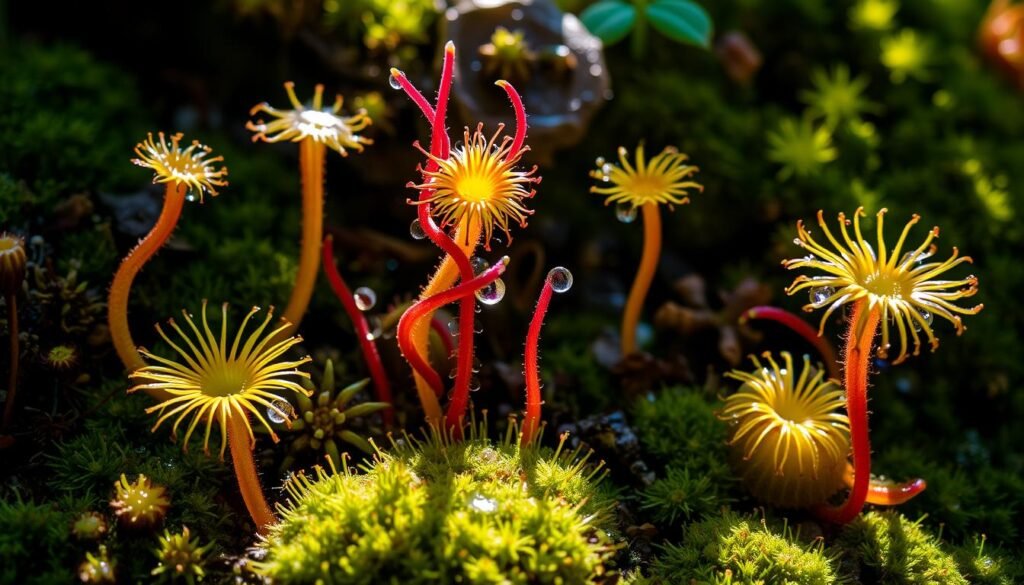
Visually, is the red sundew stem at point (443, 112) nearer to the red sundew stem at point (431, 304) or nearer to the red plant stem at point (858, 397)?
the red sundew stem at point (431, 304)

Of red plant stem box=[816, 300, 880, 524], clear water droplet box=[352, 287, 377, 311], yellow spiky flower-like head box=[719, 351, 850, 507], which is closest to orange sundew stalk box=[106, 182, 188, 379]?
clear water droplet box=[352, 287, 377, 311]

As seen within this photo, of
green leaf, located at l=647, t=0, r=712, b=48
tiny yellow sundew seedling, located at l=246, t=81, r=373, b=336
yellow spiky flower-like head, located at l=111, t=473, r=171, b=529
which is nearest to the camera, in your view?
yellow spiky flower-like head, located at l=111, t=473, r=171, b=529

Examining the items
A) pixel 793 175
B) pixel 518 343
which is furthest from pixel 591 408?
pixel 793 175

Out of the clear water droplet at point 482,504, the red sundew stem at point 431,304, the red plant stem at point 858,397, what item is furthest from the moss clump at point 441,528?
the red plant stem at point 858,397

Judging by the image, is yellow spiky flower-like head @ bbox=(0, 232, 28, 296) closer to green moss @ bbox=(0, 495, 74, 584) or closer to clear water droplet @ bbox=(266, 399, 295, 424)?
green moss @ bbox=(0, 495, 74, 584)

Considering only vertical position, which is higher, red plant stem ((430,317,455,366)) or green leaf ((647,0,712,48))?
green leaf ((647,0,712,48))

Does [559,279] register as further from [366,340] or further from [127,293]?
[127,293]

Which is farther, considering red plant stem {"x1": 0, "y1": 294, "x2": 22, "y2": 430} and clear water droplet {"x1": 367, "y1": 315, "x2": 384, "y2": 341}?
clear water droplet {"x1": 367, "y1": 315, "x2": 384, "y2": 341}
